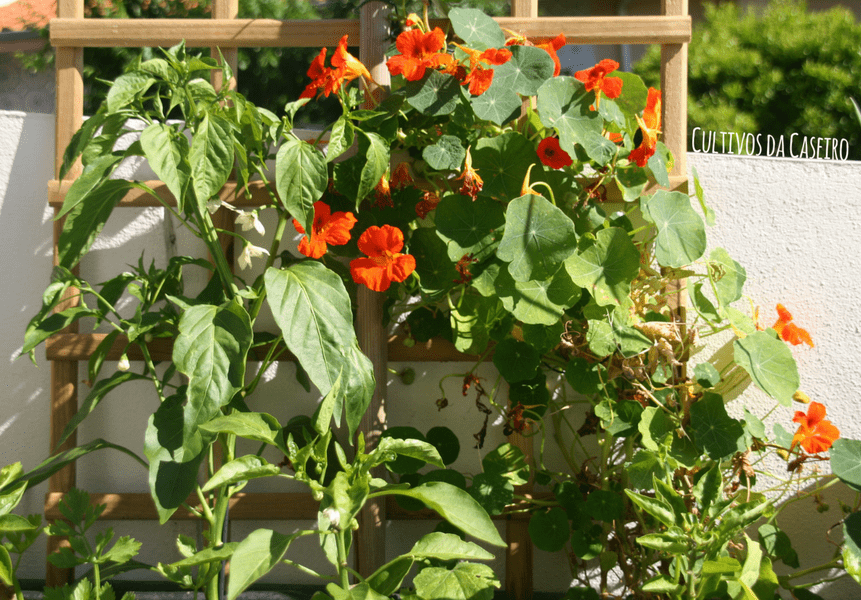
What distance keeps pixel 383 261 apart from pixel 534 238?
1.01 feet

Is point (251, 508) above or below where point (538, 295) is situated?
below

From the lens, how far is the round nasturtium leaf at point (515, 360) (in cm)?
135

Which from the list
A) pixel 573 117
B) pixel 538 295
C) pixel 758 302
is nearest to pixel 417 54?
pixel 573 117

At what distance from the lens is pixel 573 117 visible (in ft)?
4.15

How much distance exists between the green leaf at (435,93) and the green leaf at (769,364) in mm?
780

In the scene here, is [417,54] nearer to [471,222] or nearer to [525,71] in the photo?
[525,71]

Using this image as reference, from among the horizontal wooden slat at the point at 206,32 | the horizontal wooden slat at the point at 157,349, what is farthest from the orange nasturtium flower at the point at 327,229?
the horizontal wooden slat at the point at 206,32

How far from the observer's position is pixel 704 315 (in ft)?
4.43

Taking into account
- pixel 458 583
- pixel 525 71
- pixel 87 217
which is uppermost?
pixel 525 71

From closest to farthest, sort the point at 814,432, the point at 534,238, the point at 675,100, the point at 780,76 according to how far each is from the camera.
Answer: the point at 534,238 → the point at 814,432 → the point at 675,100 → the point at 780,76

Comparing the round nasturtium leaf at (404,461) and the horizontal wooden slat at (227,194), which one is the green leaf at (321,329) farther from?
the horizontal wooden slat at (227,194)

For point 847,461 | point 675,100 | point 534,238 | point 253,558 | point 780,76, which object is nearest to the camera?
point 253,558

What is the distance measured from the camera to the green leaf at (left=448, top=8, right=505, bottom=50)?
1.32 meters

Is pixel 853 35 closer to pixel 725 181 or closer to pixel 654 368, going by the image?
pixel 725 181
